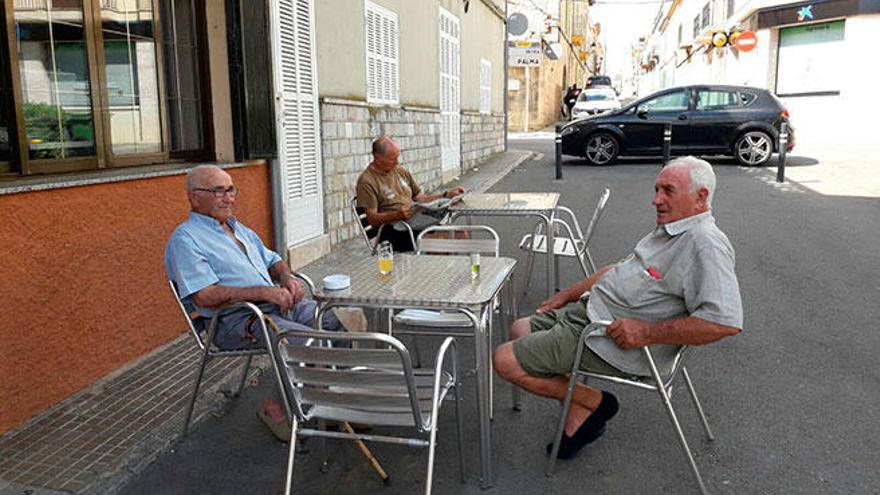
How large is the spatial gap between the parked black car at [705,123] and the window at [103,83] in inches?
438

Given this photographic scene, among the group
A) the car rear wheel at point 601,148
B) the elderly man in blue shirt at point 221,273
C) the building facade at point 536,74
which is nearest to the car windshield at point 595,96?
the building facade at point 536,74

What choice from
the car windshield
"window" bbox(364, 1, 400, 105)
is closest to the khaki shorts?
"window" bbox(364, 1, 400, 105)

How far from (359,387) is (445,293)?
686mm

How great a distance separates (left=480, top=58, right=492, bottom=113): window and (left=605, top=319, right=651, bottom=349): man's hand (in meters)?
14.4

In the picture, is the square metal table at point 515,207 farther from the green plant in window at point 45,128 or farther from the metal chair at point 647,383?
the green plant in window at point 45,128

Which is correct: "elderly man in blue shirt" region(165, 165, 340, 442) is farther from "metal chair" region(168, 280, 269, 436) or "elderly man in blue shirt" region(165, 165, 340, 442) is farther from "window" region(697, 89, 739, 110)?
"window" region(697, 89, 739, 110)

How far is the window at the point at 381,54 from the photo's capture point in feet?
28.4

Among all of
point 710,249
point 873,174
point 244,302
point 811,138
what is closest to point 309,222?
point 244,302

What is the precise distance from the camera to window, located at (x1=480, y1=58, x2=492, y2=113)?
16.9m

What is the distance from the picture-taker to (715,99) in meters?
14.5

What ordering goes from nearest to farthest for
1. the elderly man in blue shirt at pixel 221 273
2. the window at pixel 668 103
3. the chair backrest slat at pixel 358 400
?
the chair backrest slat at pixel 358 400 < the elderly man in blue shirt at pixel 221 273 < the window at pixel 668 103

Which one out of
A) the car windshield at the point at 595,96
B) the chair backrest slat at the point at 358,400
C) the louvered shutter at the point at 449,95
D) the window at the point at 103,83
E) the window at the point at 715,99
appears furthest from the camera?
the car windshield at the point at 595,96

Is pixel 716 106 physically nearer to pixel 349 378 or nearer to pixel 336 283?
pixel 336 283

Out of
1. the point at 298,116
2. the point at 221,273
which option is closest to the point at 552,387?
the point at 221,273
